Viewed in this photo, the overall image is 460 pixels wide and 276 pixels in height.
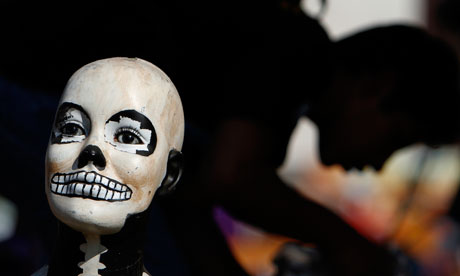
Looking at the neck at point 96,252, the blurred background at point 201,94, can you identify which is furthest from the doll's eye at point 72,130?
the blurred background at point 201,94

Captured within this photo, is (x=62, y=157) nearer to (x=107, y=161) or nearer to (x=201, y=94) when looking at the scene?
(x=107, y=161)

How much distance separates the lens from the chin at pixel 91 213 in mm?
951

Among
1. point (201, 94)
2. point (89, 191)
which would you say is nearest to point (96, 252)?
point (89, 191)

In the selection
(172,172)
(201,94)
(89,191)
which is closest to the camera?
(89,191)

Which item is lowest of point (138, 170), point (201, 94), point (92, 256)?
point (92, 256)

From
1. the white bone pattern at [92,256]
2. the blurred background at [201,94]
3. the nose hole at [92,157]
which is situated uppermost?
the blurred background at [201,94]

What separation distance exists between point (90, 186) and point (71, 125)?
10cm

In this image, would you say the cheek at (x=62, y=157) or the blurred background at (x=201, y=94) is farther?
the blurred background at (x=201, y=94)

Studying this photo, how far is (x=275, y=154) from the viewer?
1.56 meters

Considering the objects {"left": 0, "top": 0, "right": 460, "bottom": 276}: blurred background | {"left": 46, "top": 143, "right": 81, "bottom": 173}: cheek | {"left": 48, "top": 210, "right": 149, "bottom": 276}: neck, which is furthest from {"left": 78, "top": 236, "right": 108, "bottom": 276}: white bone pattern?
{"left": 0, "top": 0, "right": 460, "bottom": 276}: blurred background

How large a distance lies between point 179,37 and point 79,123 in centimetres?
61

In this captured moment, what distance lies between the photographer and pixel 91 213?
950 millimetres

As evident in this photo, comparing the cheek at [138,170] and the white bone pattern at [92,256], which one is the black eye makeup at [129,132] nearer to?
the cheek at [138,170]

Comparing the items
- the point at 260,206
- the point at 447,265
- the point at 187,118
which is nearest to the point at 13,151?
the point at 187,118
